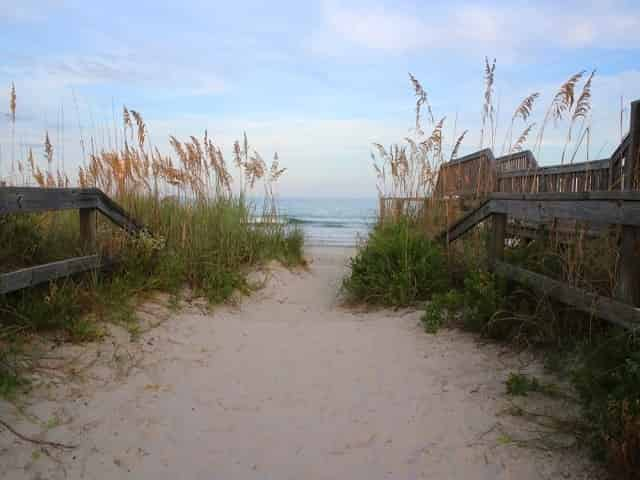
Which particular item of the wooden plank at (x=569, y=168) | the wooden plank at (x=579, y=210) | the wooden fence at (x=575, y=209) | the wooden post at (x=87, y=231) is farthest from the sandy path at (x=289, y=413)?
the wooden plank at (x=569, y=168)

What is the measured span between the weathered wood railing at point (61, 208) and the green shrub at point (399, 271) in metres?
2.62

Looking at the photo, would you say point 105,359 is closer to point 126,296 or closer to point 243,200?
point 126,296

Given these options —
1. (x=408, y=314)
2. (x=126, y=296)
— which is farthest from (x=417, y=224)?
(x=126, y=296)

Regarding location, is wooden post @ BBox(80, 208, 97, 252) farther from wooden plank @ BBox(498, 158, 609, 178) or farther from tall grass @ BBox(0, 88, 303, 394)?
wooden plank @ BBox(498, 158, 609, 178)

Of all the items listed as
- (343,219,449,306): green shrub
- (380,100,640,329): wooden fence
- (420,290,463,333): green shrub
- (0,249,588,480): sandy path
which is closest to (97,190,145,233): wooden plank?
(0,249,588,480): sandy path

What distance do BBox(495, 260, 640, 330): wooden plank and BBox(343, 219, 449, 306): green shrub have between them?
1.33m

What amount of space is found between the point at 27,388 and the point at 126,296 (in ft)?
5.48

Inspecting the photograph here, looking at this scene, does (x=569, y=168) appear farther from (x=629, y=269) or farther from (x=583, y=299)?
(x=629, y=269)

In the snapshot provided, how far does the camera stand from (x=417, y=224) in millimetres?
6645

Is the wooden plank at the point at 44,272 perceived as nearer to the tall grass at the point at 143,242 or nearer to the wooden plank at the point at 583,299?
the tall grass at the point at 143,242

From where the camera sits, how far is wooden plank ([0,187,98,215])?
3615 mm

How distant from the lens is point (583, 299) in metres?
3.29

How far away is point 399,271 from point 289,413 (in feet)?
9.00

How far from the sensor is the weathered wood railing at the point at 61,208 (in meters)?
3.64
